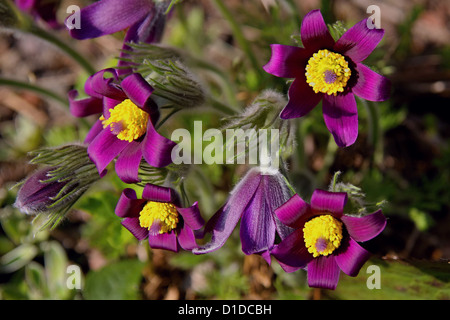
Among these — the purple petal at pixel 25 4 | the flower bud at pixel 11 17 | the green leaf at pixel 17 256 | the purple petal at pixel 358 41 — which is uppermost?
the purple petal at pixel 25 4

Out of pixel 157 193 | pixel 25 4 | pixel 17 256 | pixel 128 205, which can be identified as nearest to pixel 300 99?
pixel 157 193

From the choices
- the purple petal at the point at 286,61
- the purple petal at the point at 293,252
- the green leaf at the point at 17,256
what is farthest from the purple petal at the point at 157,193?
the green leaf at the point at 17,256

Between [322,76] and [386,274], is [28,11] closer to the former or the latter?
[322,76]

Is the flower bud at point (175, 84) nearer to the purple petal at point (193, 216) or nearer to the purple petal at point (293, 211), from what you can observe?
the purple petal at point (193, 216)

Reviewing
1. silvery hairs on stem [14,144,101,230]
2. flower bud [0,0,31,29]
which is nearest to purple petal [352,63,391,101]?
silvery hairs on stem [14,144,101,230]

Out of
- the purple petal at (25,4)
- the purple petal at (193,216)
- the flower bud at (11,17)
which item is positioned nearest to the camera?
the purple petal at (193,216)
